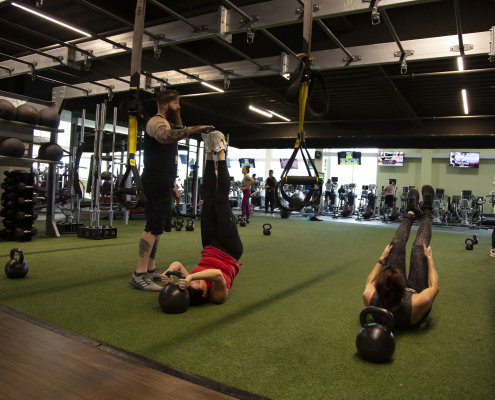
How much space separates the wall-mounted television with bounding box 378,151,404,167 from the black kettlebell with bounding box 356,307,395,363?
50.6ft

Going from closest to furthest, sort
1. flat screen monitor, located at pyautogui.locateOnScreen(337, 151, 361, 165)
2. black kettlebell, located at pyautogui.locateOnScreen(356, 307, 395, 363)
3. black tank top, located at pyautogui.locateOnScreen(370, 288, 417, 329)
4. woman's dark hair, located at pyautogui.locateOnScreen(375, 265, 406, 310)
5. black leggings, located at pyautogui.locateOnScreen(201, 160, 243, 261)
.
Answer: black kettlebell, located at pyautogui.locateOnScreen(356, 307, 395, 363) < woman's dark hair, located at pyautogui.locateOnScreen(375, 265, 406, 310) < black tank top, located at pyautogui.locateOnScreen(370, 288, 417, 329) < black leggings, located at pyautogui.locateOnScreen(201, 160, 243, 261) < flat screen monitor, located at pyautogui.locateOnScreen(337, 151, 361, 165)

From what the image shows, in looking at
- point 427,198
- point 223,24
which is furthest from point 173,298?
point 223,24

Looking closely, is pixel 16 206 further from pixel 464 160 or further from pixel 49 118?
pixel 464 160

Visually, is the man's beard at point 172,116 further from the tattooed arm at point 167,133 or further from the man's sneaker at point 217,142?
the man's sneaker at point 217,142

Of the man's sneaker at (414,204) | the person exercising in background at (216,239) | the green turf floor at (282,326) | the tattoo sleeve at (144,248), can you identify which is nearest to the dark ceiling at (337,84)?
the person exercising in background at (216,239)

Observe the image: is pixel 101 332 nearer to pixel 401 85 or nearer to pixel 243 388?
pixel 243 388

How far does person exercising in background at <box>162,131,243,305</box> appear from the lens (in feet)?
8.22

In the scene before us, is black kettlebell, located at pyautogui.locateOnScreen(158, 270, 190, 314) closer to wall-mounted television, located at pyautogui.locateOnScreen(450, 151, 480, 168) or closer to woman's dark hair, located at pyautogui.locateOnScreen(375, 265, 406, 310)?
woman's dark hair, located at pyautogui.locateOnScreen(375, 265, 406, 310)

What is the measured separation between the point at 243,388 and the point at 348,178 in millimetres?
15962

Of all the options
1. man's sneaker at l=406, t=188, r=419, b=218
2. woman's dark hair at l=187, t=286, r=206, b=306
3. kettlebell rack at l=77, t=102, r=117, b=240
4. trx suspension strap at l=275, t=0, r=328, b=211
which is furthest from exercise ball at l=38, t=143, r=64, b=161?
man's sneaker at l=406, t=188, r=419, b=218

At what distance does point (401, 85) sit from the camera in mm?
7293

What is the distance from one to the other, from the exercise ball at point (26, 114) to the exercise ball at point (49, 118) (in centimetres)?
16

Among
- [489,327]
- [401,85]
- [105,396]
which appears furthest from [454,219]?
[105,396]

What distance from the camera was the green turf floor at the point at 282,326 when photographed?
5.32 feet
